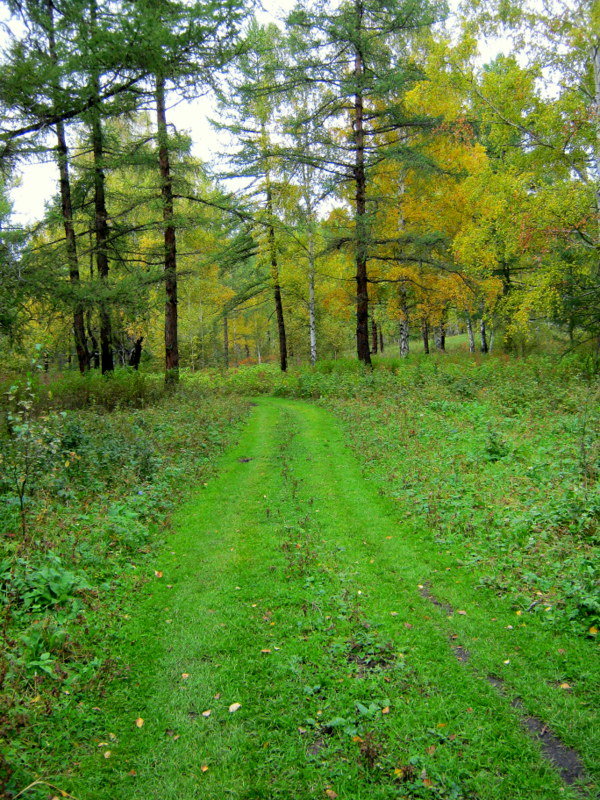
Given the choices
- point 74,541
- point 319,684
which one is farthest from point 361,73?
point 319,684

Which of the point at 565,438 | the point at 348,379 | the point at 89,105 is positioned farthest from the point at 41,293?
the point at 348,379

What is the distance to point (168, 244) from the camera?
1725 cm

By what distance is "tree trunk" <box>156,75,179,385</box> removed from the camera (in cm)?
1638

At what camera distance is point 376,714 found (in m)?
3.63

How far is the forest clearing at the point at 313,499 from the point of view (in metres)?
3.44

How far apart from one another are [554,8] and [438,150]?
8304 mm

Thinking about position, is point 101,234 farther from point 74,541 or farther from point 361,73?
point 74,541

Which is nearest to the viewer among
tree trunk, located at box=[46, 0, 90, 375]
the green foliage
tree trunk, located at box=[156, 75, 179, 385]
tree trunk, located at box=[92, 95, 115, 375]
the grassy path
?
the grassy path

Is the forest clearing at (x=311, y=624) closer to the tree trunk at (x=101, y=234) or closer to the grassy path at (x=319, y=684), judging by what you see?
the grassy path at (x=319, y=684)

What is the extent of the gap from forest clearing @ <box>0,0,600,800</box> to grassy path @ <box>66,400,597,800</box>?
0.08ft

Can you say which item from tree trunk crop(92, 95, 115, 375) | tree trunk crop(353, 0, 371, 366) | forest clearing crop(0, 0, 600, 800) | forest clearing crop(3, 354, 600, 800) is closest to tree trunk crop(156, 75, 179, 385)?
forest clearing crop(0, 0, 600, 800)

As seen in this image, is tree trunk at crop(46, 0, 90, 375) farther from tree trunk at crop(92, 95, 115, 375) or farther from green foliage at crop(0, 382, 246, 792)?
green foliage at crop(0, 382, 246, 792)

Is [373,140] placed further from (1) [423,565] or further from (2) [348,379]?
(1) [423,565]

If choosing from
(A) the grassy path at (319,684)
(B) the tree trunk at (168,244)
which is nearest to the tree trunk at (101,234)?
(B) the tree trunk at (168,244)
